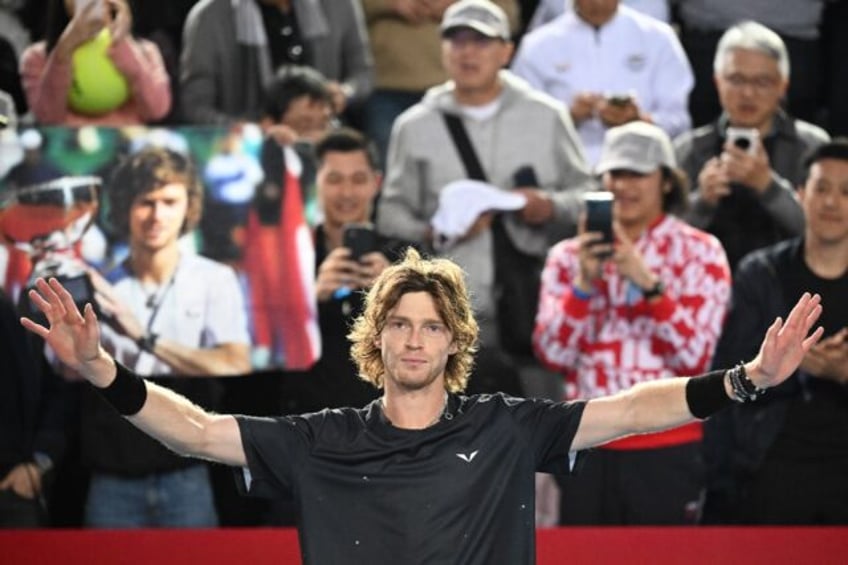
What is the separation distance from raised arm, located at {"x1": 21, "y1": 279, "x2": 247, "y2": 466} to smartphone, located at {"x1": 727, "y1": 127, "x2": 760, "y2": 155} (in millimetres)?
3509

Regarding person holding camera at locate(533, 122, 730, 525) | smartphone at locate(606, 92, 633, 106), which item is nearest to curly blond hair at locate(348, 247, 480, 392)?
person holding camera at locate(533, 122, 730, 525)

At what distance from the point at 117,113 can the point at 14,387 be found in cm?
140

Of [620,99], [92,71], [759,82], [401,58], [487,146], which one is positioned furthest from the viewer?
[401,58]

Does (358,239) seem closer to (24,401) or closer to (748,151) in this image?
(24,401)

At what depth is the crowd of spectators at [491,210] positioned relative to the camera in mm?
7836

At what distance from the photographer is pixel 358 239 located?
7977mm

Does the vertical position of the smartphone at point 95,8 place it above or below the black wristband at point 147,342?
above

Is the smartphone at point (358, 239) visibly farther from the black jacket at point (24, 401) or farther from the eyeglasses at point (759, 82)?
the eyeglasses at point (759, 82)

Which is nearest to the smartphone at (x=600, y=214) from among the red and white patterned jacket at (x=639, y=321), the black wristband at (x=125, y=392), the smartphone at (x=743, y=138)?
the red and white patterned jacket at (x=639, y=321)

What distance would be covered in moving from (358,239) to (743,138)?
68.4 inches

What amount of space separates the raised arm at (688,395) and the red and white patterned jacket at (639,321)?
223 centimetres

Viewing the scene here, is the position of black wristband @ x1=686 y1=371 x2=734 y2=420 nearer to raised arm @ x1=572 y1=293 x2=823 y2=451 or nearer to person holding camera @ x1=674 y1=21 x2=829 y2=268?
raised arm @ x1=572 y1=293 x2=823 y2=451

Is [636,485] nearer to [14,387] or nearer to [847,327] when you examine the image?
[847,327]

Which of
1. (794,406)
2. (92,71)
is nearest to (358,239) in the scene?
(92,71)
